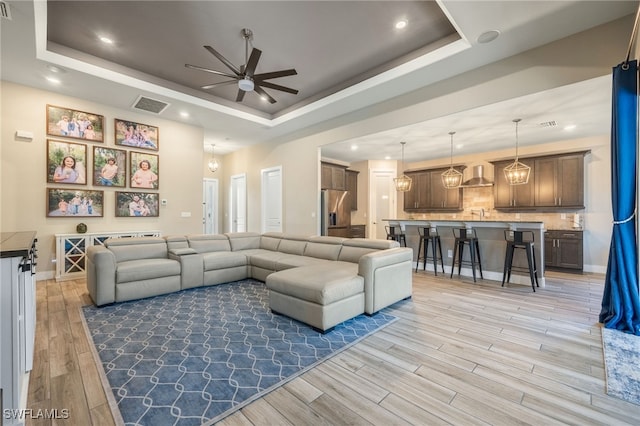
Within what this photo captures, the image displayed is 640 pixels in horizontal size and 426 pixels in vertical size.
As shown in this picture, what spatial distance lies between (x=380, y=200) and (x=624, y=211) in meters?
5.69

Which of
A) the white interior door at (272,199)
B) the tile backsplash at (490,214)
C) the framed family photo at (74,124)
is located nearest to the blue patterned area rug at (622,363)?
the tile backsplash at (490,214)

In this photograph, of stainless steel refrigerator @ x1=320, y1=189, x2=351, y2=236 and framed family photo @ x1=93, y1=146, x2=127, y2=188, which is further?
stainless steel refrigerator @ x1=320, y1=189, x2=351, y2=236

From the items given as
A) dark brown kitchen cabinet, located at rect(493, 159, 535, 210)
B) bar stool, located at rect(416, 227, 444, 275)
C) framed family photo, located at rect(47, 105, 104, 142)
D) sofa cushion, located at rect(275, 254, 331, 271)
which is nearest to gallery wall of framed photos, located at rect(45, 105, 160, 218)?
framed family photo, located at rect(47, 105, 104, 142)

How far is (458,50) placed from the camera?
3.52m

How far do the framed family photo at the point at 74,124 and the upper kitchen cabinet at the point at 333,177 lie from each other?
4.83 metres

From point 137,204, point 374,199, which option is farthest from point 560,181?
point 137,204

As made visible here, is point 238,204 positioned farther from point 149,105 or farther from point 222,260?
point 222,260

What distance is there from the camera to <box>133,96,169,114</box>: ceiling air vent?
5074 mm

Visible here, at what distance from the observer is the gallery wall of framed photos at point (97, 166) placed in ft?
15.8

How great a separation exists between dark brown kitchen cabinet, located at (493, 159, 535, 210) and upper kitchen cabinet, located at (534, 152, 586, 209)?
0.13 metres

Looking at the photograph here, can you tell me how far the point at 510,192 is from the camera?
676 centimetres

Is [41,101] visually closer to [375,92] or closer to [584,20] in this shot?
[375,92]

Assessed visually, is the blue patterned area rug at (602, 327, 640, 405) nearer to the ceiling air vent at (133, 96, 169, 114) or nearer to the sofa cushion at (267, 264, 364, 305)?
the sofa cushion at (267, 264, 364, 305)

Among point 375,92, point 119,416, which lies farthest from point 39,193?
point 375,92
